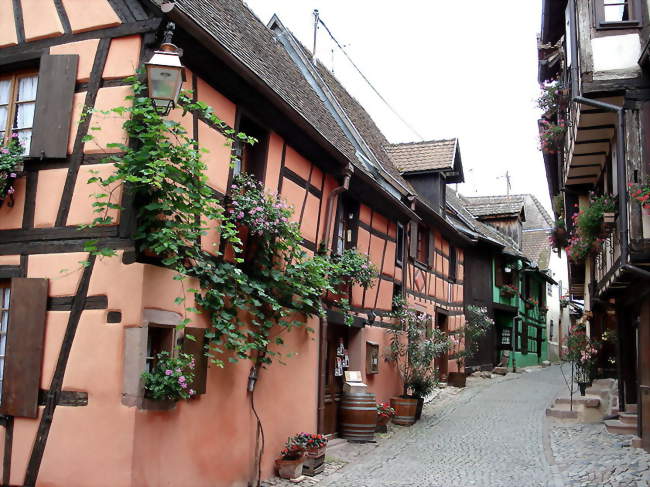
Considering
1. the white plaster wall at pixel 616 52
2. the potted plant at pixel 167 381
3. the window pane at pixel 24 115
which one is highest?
the white plaster wall at pixel 616 52

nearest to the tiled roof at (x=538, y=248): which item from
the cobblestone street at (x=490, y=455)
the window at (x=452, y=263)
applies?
the window at (x=452, y=263)

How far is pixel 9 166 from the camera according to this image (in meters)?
6.61

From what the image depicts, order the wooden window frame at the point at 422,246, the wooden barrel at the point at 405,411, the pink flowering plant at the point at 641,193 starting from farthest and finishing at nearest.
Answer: the wooden window frame at the point at 422,246 → the wooden barrel at the point at 405,411 → the pink flowering plant at the point at 641,193

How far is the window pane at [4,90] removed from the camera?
7168 millimetres

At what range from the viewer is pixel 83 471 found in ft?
19.5

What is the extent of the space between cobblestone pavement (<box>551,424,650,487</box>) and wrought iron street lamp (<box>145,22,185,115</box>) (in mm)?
6299

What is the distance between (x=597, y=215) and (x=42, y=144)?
774cm

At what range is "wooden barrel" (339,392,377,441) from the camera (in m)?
11.1

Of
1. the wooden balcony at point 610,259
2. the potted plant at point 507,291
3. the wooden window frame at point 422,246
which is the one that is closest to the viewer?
the wooden balcony at point 610,259

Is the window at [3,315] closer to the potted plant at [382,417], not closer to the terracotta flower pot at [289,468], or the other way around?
the terracotta flower pot at [289,468]

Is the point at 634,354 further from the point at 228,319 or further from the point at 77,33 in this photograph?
the point at 77,33

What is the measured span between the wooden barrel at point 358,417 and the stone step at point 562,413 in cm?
434

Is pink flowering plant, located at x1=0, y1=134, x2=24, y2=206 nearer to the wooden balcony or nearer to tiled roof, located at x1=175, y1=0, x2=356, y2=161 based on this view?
tiled roof, located at x1=175, y1=0, x2=356, y2=161

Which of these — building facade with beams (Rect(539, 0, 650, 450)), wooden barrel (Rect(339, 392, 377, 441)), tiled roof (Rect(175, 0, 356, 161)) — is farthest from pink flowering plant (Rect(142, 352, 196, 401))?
building facade with beams (Rect(539, 0, 650, 450))
